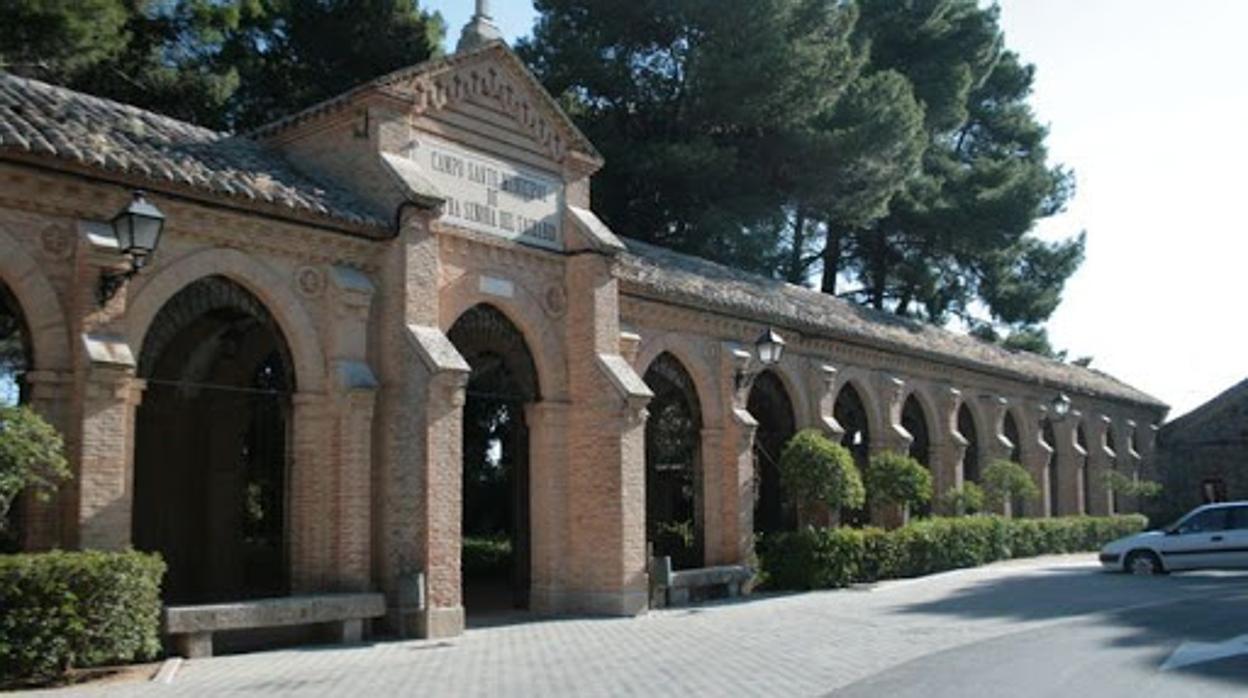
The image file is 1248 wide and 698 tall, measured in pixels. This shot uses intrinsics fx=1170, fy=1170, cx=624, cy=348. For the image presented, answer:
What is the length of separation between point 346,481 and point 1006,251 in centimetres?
3375

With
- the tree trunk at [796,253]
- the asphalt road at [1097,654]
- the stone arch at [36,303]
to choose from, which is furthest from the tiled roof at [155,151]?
the tree trunk at [796,253]

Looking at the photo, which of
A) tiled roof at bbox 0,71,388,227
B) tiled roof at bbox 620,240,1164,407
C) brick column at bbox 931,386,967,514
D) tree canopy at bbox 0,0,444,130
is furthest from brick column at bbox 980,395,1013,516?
tiled roof at bbox 0,71,388,227

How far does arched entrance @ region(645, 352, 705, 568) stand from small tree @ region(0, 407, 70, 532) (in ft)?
37.6

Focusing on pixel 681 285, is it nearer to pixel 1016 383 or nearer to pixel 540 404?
pixel 540 404

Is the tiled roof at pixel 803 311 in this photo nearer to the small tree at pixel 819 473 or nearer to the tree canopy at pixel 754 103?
the small tree at pixel 819 473

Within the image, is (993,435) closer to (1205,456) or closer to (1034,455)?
(1034,455)

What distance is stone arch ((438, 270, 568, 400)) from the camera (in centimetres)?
1570

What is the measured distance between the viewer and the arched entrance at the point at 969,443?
103ft

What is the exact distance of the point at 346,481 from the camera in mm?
13820

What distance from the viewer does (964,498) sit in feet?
88.3

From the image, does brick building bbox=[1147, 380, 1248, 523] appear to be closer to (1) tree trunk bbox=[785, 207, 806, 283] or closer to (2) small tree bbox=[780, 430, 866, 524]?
(1) tree trunk bbox=[785, 207, 806, 283]

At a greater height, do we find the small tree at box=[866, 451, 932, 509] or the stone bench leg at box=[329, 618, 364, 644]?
the small tree at box=[866, 451, 932, 509]

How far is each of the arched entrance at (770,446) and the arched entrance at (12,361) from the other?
13.2 metres

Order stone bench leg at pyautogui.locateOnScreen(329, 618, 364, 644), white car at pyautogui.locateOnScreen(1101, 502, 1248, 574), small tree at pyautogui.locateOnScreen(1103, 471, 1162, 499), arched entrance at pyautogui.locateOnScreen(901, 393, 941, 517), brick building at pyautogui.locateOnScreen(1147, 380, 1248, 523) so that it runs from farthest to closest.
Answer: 1. brick building at pyautogui.locateOnScreen(1147, 380, 1248, 523)
2. small tree at pyautogui.locateOnScreen(1103, 471, 1162, 499)
3. arched entrance at pyautogui.locateOnScreen(901, 393, 941, 517)
4. white car at pyautogui.locateOnScreen(1101, 502, 1248, 574)
5. stone bench leg at pyautogui.locateOnScreen(329, 618, 364, 644)
